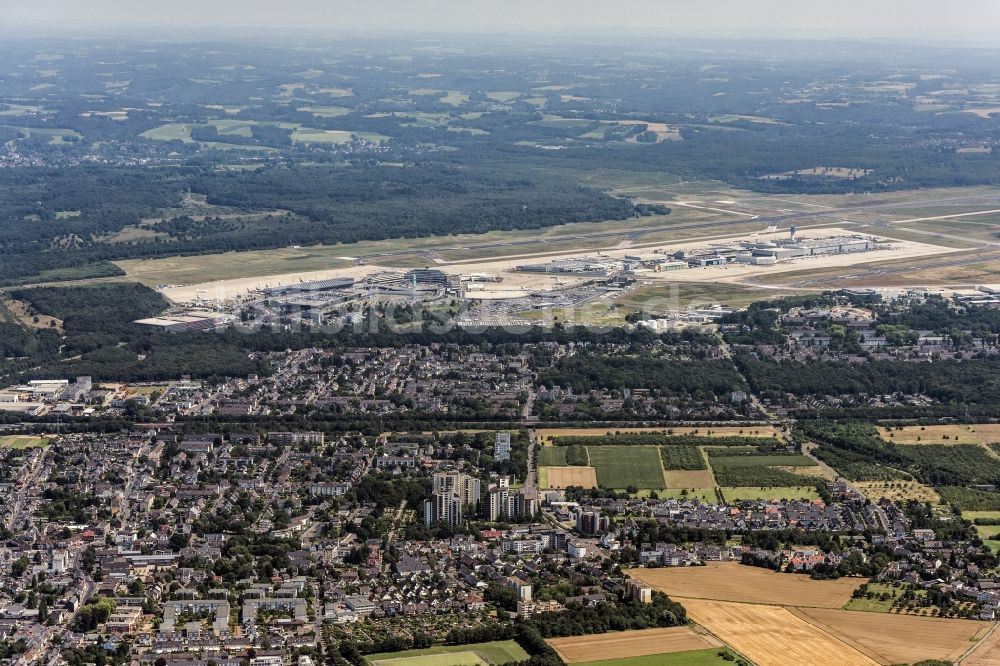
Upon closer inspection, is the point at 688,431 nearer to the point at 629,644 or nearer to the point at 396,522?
the point at 396,522

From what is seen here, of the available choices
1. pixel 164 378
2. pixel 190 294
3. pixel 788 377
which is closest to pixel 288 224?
pixel 190 294

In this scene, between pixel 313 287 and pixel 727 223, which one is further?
pixel 727 223

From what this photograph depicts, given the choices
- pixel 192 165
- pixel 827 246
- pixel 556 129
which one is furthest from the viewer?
pixel 556 129

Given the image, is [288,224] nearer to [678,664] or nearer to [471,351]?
[471,351]

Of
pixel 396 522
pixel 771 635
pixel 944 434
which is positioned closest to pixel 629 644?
pixel 771 635

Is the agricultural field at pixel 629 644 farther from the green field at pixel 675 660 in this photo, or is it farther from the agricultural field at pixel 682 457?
the agricultural field at pixel 682 457
